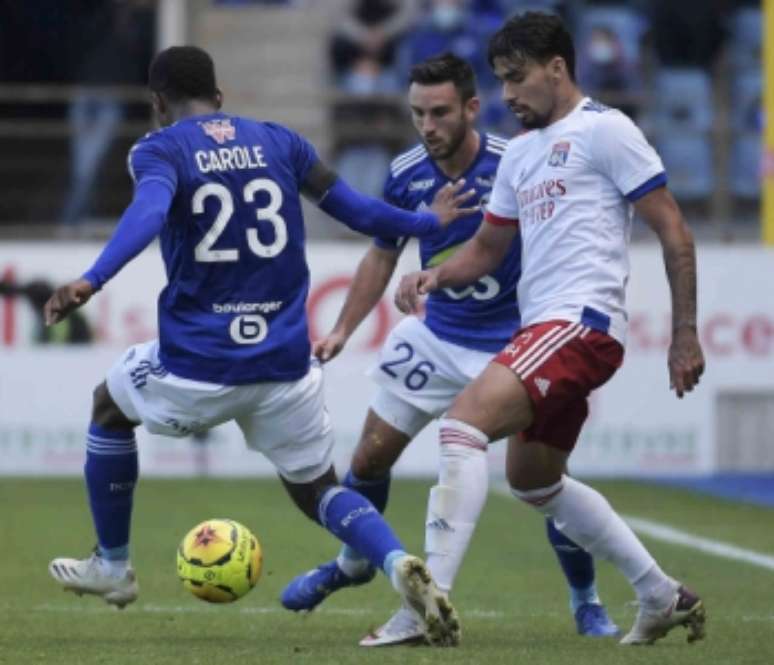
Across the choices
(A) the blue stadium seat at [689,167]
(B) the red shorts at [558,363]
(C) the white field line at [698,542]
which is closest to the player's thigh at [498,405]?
(B) the red shorts at [558,363]

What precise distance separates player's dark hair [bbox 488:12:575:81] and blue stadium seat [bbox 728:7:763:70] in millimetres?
13182

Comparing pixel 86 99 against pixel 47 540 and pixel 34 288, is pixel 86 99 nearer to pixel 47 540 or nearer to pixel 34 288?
pixel 34 288

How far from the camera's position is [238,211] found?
301 inches

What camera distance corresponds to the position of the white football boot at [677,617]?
25.0ft

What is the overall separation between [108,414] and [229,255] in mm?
880

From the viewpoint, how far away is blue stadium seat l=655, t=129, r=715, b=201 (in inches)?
724

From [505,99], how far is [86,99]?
11289 mm

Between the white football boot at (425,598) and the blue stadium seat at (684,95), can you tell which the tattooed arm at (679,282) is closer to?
the white football boot at (425,598)

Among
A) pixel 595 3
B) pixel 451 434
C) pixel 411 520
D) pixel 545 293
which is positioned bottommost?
pixel 411 520

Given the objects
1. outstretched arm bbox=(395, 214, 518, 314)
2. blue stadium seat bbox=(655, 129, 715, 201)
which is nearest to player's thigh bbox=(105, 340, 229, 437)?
outstretched arm bbox=(395, 214, 518, 314)

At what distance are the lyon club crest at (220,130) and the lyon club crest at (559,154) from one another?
111 centimetres

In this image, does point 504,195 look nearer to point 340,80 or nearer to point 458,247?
point 458,247

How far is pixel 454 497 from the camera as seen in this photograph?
7.41m

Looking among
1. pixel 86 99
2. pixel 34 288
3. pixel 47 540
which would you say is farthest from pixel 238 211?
pixel 86 99
